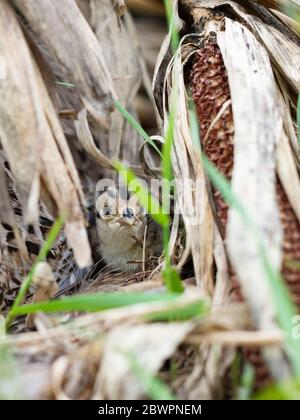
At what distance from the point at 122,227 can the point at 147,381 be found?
146cm

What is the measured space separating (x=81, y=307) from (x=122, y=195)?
1266 millimetres

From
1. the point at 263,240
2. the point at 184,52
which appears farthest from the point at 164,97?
the point at 263,240

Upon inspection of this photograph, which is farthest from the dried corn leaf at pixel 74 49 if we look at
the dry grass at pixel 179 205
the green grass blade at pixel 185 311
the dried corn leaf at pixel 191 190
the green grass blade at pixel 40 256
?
the green grass blade at pixel 185 311

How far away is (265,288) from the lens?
94cm

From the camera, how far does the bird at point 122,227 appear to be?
213 cm

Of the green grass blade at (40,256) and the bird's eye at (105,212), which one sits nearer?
the green grass blade at (40,256)

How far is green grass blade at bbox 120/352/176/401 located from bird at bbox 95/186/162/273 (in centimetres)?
117

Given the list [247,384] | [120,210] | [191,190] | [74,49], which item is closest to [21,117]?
[74,49]

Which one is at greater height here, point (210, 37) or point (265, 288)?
point (210, 37)

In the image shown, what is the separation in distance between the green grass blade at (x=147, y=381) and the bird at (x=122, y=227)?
3.85 feet

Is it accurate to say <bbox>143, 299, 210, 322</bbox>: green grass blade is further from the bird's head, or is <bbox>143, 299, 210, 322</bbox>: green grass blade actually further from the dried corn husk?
the bird's head

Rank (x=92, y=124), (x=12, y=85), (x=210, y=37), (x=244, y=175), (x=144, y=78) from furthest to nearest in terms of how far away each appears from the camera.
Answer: (x=144, y=78) < (x=92, y=124) < (x=210, y=37) < (x=12, y=85) < (x=244, y=175)

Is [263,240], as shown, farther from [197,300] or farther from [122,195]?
[122,195]

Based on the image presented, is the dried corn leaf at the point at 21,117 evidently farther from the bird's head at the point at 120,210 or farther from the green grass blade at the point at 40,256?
the bird's head at the point at 120,210
